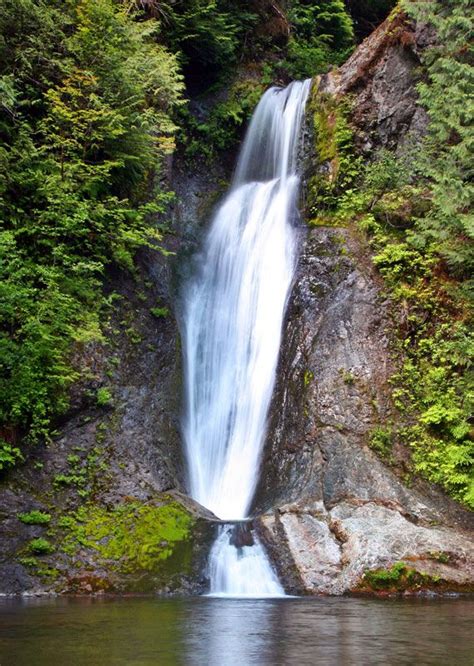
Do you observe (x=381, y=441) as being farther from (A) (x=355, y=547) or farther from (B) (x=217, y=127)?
(B) (x=217, y=127)

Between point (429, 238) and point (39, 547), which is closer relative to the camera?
point (39, 547)

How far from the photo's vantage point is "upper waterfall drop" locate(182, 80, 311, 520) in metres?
12.9

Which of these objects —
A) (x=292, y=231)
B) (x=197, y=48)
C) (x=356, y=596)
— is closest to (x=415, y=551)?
(x=356, y=596)

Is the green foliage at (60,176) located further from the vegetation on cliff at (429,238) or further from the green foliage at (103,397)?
the vegetation on cliff at (429,238)

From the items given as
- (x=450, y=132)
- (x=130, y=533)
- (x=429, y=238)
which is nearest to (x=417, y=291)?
(x=429, y=238)

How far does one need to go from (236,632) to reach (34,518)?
4.79 m

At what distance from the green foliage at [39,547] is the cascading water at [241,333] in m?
2.45

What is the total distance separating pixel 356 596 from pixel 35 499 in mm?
5068

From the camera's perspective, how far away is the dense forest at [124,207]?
437 inches

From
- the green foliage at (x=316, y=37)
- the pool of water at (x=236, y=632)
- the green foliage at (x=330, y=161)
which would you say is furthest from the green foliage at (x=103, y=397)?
the green foliage at (x=316, y=37)

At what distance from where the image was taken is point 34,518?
33.4 feet

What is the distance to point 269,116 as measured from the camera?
1870cm

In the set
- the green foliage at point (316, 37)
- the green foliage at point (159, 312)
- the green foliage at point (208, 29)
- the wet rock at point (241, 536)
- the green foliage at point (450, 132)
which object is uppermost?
the green foliage at point (316, 37)

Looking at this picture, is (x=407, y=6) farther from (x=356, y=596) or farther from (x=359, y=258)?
(x=356, y=596)
